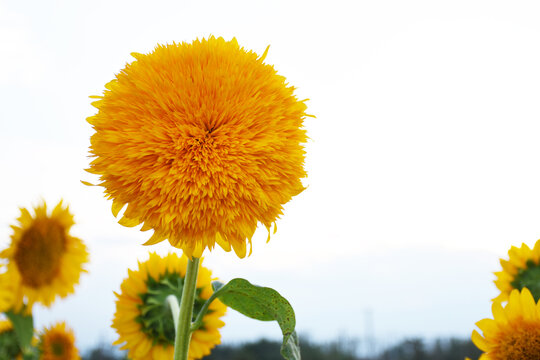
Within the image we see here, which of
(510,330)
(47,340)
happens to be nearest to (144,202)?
(510,330)

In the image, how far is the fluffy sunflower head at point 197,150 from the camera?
1.38 m

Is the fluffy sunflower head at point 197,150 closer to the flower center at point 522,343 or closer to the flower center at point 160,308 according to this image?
the flower center at point 160,308

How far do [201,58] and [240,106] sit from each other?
18 cm

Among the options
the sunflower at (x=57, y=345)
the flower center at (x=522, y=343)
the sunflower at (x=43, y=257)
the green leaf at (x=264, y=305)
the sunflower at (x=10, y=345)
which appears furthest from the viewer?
the sunflower at (x=57, y=345)

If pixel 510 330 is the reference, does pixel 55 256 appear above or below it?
above

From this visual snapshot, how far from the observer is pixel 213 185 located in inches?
53.9

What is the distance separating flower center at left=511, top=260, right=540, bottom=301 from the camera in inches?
90.8

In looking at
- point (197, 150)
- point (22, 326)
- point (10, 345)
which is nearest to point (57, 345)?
point (10, 345)

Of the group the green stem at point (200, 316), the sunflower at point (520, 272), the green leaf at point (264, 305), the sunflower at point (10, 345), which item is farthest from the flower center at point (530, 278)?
the sunflower at point (10, 345)

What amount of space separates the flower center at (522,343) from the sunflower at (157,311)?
1.11 m

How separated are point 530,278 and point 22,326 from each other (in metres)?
2.28

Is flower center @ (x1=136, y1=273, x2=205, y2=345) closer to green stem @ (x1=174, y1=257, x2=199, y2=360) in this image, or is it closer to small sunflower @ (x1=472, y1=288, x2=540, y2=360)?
green stem @ (x1=174, y1=257, x2=199, y2=360)

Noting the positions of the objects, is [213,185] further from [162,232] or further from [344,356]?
[344,356]

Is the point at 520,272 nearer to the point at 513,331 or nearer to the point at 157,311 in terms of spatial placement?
the point at 513,331
